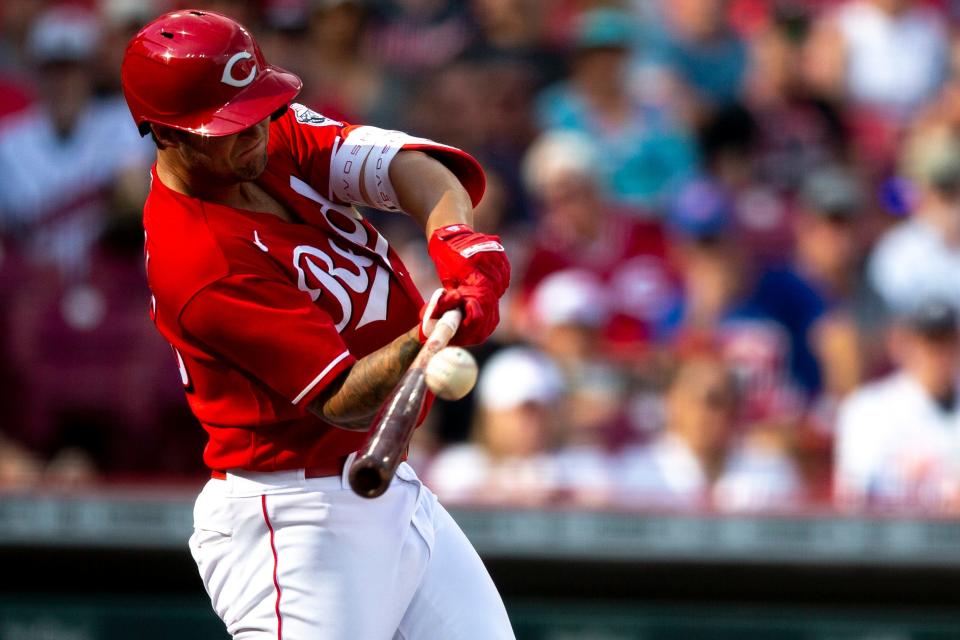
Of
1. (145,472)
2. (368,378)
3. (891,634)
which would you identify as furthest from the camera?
(145,472)

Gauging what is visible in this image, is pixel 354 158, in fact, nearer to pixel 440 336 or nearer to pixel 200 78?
pixel 200 78

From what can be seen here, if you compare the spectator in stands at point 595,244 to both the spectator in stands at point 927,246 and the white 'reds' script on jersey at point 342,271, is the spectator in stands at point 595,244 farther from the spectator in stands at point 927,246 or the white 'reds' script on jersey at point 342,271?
the white 'reds' script on jersey at point 342,271

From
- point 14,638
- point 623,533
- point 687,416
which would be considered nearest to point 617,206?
point 687,416

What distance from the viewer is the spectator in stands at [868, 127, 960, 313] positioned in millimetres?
5609

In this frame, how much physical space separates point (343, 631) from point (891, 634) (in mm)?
2241

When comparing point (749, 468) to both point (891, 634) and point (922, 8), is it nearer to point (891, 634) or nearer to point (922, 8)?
point (891, 634)

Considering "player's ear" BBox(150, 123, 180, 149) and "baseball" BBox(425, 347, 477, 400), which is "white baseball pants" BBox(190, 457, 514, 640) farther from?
"player's ear" BBox(150, 123, 180, 149)

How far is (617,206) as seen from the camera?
583 centimetres

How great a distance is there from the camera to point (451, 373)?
7.22 feet

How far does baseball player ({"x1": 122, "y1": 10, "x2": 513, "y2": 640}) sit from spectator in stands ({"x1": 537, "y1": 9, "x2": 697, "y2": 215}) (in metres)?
3.26

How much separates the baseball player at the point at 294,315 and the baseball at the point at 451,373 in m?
0.13

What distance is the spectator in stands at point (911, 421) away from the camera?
4.59m

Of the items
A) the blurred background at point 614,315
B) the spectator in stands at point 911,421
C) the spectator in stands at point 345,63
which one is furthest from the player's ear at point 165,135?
the spectator in stands at point 345,63

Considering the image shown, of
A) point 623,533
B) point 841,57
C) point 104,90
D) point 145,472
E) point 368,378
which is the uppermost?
point 368,378
